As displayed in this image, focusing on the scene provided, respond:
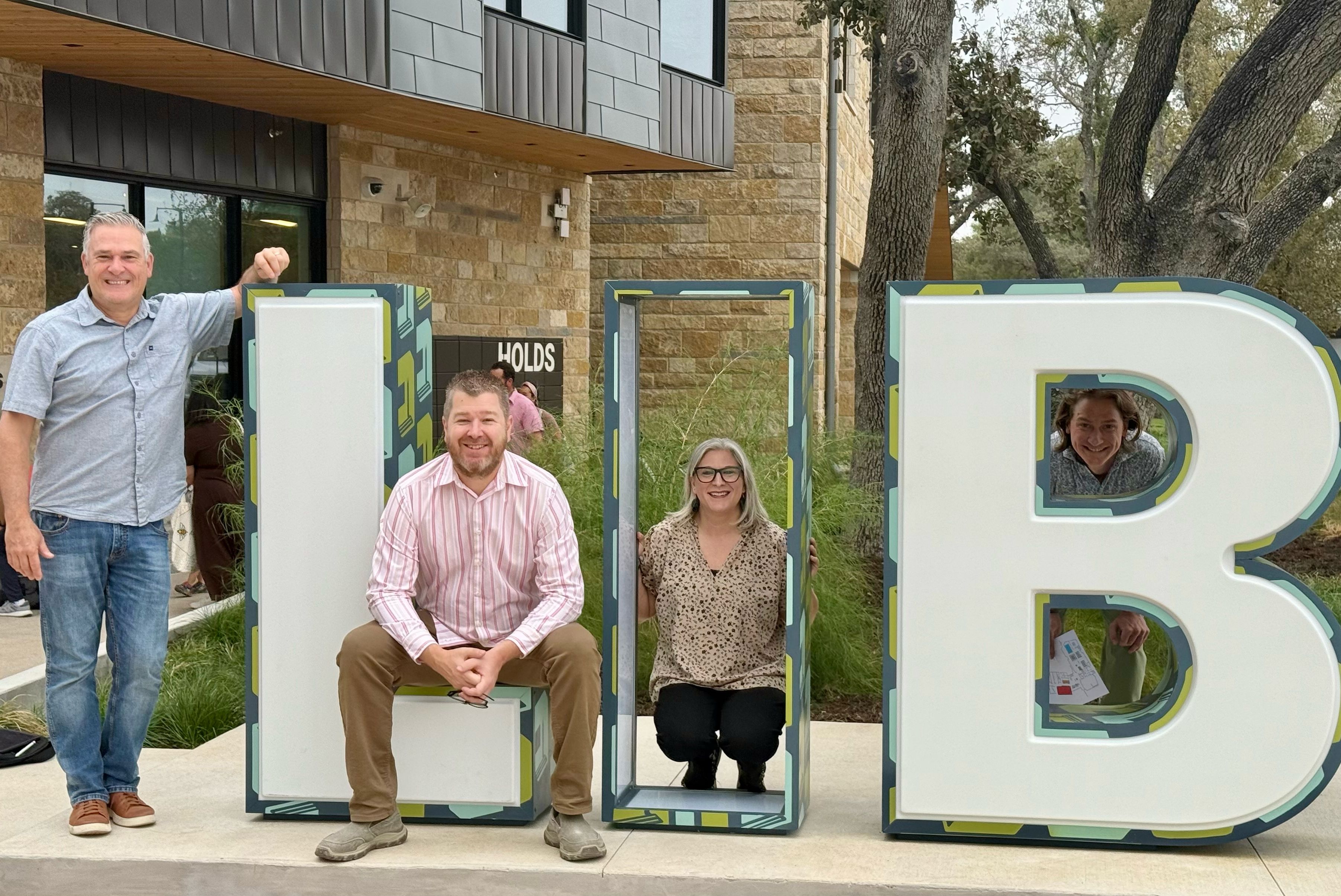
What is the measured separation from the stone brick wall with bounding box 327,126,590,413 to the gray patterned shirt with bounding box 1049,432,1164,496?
7.56 metres

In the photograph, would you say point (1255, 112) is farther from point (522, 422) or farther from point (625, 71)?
point (625, 71)

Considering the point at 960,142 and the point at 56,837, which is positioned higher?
the point at 960,142

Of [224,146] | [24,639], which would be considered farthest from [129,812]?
[224,146]

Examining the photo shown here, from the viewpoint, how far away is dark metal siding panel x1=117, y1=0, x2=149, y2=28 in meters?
7.72

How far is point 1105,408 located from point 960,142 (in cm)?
1353

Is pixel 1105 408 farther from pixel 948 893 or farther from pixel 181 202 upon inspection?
pixel 181 202

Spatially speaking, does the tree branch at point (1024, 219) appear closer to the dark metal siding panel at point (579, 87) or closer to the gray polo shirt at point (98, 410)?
the dark metal siding panel at point (579, 87)

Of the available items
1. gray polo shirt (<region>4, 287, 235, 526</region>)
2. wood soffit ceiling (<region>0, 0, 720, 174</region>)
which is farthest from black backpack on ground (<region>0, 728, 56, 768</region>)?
wood soffit ceiling (<region>0, 0, 720, 174</region>)

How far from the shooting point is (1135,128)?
968 centimetres

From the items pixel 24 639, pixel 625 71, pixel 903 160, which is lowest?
pixel 24 639

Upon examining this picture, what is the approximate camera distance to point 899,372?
14.3ft

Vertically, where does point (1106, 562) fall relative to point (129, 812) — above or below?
above

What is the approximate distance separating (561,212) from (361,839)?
10944mm

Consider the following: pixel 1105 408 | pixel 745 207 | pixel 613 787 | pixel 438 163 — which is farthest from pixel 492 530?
pixel 745 207
